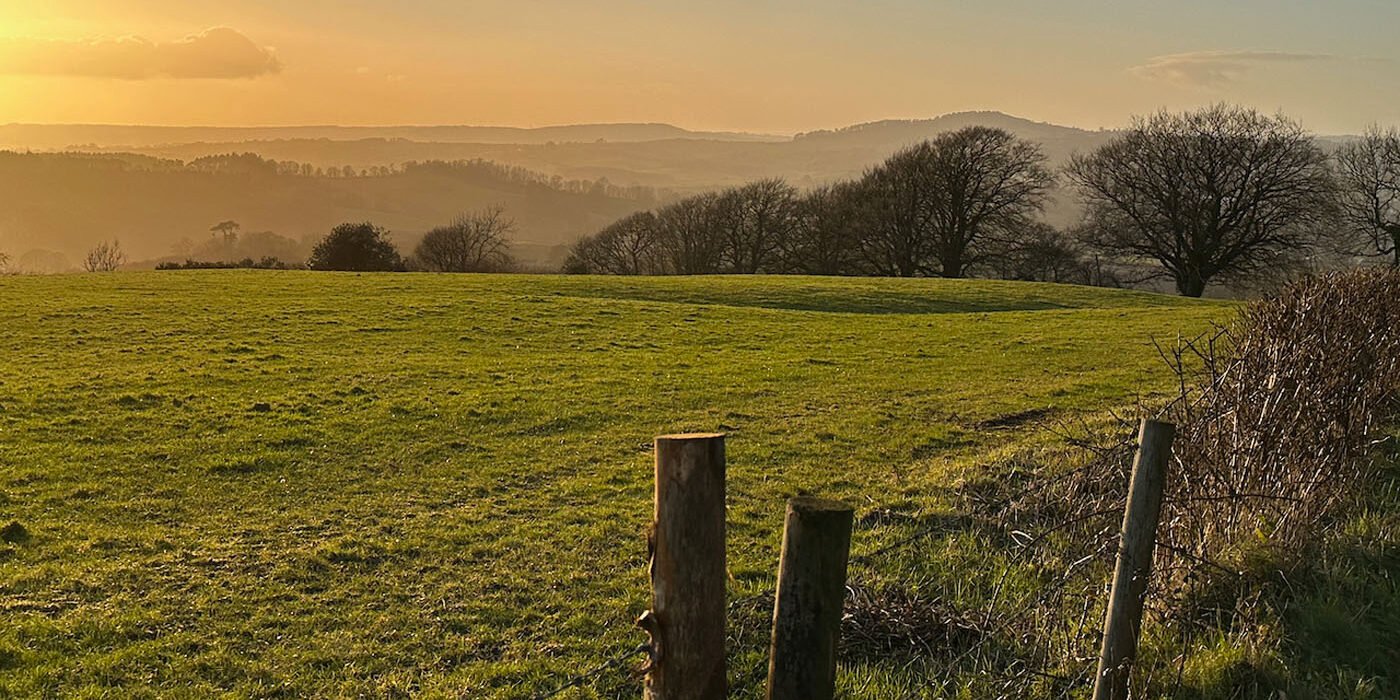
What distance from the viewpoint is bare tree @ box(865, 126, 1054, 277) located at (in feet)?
193

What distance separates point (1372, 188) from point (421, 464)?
6563 centimetres

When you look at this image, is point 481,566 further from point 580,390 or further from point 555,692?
point 580,390

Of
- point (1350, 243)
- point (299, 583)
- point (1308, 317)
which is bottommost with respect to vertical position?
point (299, 583)

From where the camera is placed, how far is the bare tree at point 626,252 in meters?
78.0

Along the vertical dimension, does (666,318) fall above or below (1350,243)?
below

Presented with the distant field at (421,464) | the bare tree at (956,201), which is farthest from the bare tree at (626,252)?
the distant field at (421,464)

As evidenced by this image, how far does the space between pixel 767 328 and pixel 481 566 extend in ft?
65.6

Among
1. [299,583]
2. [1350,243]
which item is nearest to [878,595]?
[299,583]

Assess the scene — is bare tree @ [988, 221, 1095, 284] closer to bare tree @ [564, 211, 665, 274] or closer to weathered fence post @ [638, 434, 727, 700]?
bare tree @ [564, 211, 665, 274]

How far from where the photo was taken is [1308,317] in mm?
8836

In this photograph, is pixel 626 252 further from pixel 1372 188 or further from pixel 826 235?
pixel 1372 188

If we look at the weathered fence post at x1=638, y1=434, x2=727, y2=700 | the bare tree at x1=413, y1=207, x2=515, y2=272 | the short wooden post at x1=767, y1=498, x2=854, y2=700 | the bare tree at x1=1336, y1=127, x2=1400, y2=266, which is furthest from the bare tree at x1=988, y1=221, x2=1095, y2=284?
the weathered fence post at x1=638, y1=434, x2=727, y2=700

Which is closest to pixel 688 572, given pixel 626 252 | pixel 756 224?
pixel 756 224

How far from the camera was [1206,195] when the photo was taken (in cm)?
5288
